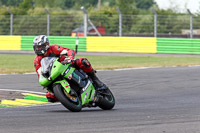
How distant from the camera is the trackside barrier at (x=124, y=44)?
982 inches

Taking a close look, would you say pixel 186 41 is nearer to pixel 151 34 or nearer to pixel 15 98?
pixel 151 34

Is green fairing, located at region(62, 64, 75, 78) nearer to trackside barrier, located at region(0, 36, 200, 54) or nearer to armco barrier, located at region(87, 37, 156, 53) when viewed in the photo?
trackside barrier, located at region(0, 36, 200, 54)

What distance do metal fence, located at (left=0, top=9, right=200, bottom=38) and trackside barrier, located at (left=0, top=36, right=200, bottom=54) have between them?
90 centimetres

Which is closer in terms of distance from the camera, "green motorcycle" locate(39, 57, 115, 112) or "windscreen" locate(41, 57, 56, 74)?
"green motorcycle" locate(39, 57, 115, 112)

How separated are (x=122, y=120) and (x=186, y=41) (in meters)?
19.2

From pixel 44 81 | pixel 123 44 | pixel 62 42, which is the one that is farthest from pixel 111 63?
pixel 44 81

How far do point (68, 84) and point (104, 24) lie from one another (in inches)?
856

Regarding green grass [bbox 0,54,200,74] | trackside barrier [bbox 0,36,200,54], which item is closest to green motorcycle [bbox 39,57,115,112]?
green grass [bbox 0,54,200,74]

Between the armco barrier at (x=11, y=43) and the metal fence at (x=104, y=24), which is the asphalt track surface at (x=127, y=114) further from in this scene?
the armco barrier at (x=11, y=43)

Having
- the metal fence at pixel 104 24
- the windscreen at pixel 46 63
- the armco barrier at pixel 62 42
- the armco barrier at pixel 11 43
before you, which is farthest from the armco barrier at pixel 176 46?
the windscreen at pixel 46 63

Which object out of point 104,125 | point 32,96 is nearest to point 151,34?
point 32,96

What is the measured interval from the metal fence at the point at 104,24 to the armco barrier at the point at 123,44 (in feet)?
3.08

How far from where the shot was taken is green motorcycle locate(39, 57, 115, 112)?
7.10 metres

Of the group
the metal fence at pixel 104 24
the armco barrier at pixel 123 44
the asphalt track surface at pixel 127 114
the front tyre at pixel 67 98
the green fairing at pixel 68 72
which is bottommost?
the asphalt track surface at pixel 127 114
